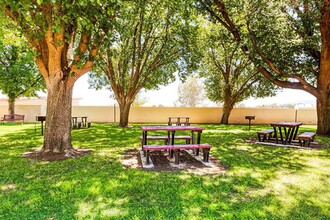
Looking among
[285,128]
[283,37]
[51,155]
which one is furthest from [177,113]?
[51,155]

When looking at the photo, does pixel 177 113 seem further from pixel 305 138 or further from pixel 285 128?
pixel 305 138

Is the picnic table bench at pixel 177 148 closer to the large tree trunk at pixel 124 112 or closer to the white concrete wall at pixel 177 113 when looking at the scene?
the large tree trunk at pixel 124 112

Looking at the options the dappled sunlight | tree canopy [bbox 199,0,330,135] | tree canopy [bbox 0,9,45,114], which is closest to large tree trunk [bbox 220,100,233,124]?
tree canopy [bbox 199,0,330,135]

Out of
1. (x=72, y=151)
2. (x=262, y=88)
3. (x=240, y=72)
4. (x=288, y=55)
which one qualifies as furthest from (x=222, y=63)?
(x=72, y=151)

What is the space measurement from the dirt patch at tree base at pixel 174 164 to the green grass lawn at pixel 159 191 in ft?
0.79

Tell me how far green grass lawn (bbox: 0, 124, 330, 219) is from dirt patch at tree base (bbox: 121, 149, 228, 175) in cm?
24

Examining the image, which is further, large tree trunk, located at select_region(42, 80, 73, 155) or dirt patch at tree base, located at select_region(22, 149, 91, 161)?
large tree trunk, located at select_region(42, 80, 73, 155)

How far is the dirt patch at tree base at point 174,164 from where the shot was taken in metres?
4.79

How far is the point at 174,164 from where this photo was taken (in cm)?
520

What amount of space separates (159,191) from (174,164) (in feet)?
5.40

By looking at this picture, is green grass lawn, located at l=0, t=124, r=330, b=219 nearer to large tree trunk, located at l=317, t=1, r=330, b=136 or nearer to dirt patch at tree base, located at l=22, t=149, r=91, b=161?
dirt patch at tree base, located at l=22, t=149, r=91, b=161

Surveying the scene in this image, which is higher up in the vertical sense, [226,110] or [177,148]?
[226,110]

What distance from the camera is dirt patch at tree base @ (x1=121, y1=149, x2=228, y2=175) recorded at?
479 cm

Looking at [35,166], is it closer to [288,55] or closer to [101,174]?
[101,174]
